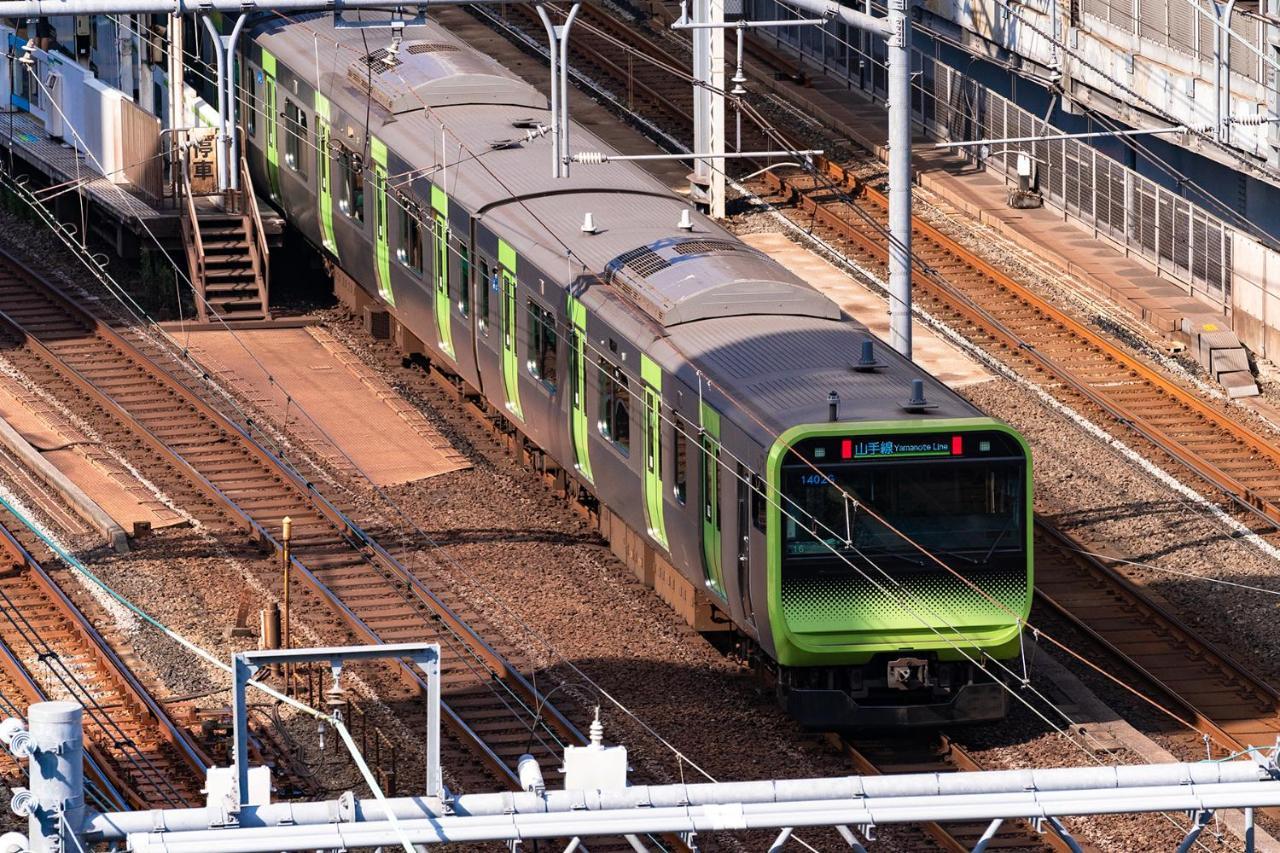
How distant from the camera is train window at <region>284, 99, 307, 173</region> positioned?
33.2 m

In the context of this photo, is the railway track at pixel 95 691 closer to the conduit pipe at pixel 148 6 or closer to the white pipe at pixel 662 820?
the conduit pipe at pixel 148 6

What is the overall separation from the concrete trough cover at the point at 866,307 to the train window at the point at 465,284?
4.78 meters

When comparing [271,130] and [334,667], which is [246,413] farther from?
[334,667]

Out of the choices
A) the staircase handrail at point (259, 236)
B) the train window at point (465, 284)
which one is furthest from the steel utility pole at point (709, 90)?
the train window at point (465, 284)

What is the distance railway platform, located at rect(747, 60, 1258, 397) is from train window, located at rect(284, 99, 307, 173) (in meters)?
10.2

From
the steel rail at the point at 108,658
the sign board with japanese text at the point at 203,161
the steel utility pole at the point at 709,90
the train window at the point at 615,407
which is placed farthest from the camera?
the steel utility pole at the point at 709,90

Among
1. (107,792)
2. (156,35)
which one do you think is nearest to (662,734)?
(107,792)

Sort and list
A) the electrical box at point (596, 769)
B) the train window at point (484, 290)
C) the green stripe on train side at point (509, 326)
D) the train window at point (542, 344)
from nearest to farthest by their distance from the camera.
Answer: the electrical box at point (596, 769)
the train window at point (542, 344)
the green stripe on train side at point (509, 326)
the train window at point (484, 290)

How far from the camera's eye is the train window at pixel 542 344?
2600 cm

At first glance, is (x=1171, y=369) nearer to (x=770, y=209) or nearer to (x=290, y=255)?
(x=770, y=209)

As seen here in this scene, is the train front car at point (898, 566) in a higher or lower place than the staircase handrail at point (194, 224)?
higher

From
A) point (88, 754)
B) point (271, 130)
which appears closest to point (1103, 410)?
point (271, 130)

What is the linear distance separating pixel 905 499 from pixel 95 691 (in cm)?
703

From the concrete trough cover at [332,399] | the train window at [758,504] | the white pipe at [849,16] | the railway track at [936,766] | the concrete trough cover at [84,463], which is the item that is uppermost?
the white pipe at [849,16]
